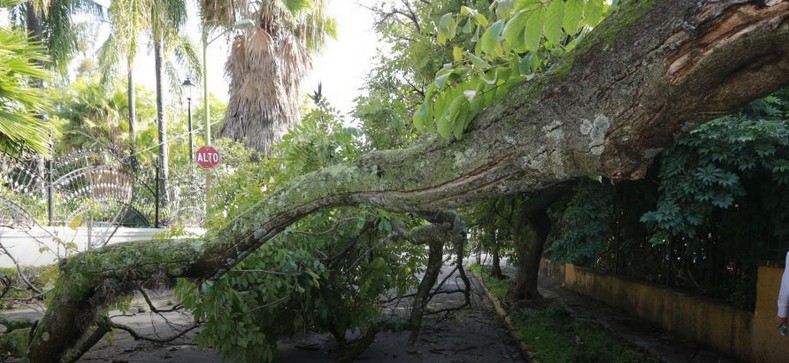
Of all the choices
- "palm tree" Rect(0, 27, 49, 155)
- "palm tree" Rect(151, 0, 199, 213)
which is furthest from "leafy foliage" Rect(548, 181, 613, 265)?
"palm tree" Rect(151, 0, 199, 213)

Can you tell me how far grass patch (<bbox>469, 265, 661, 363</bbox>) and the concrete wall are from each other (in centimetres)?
93

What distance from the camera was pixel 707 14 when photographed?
223 centimetres

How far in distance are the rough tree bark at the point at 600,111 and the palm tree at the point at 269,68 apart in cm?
1386

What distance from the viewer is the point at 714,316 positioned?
7.14 metres

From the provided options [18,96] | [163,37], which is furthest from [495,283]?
[163,37]

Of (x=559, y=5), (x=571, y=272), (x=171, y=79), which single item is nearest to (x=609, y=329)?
(x=571, y=272)

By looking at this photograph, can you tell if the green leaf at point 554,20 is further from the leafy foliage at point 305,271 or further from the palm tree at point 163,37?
the palm tree at point 163,37

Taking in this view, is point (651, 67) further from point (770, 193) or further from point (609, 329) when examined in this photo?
point (609, 329)

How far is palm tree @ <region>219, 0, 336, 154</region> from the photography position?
1725 centimetres

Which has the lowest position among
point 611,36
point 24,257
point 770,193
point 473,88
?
point 24,257

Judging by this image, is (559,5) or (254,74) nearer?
(559,5)

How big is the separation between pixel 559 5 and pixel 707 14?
21.6 inches

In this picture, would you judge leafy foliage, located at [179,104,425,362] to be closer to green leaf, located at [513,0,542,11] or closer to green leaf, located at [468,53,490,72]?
green leaf, located at [468,53,490,72]

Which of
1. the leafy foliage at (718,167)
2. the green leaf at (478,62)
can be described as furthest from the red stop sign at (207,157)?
the green leaf at (478,62)
